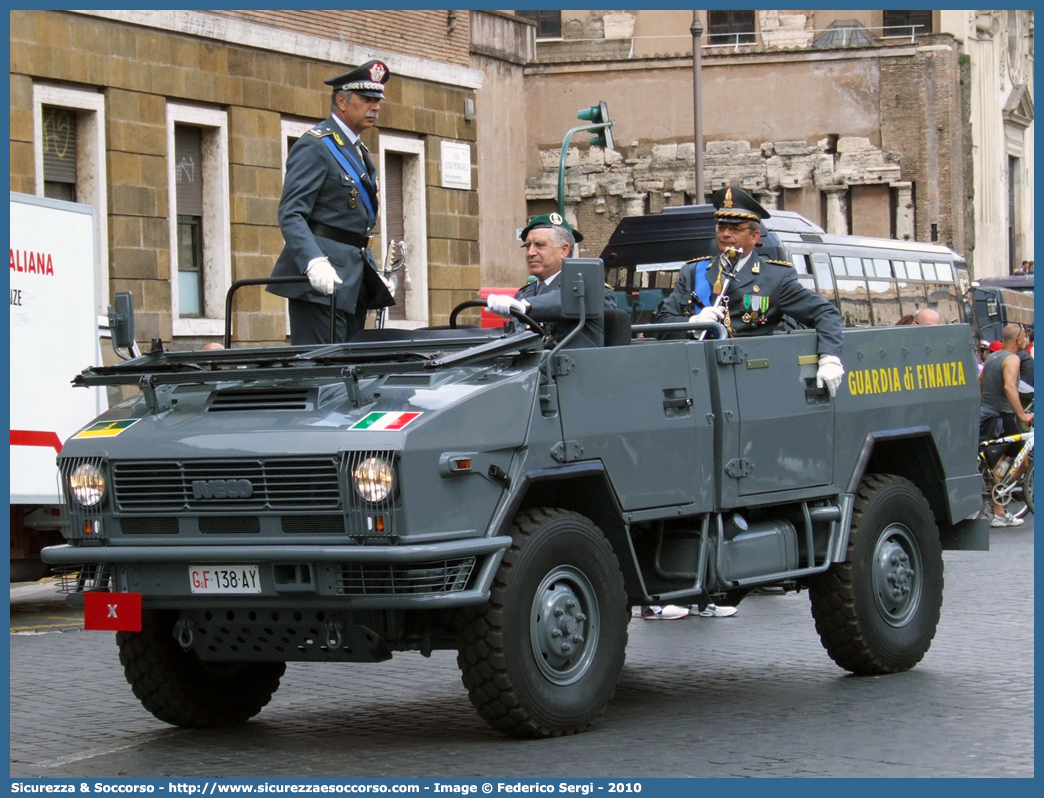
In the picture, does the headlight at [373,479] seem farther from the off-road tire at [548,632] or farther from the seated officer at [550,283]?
the seated officer at [550,283]

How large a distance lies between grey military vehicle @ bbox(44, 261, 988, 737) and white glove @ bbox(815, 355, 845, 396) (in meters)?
0.19

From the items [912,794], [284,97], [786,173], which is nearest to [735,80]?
[786,173]

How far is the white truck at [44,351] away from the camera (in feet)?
43.4

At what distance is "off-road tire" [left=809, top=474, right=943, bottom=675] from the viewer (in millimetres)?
9250

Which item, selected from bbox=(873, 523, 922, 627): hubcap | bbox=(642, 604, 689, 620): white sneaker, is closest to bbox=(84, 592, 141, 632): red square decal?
bbox=(873, 523, 922, 627): hubcap

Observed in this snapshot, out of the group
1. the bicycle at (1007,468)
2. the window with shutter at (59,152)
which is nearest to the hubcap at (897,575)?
the bicycle at (1007,468)

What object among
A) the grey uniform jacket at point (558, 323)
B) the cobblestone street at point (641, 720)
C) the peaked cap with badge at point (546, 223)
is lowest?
the cobblestone street at point (641, 720)

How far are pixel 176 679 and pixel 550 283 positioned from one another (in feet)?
8.24

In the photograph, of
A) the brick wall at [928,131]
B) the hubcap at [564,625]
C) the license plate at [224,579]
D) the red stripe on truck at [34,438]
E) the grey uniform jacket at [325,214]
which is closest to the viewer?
the license plate at [224,579]

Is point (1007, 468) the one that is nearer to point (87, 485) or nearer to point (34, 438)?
point (34, 438)

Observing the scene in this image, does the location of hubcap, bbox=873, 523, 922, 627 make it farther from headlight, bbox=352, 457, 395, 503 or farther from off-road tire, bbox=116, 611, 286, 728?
headlight, bbox=352, 457, 395, 503

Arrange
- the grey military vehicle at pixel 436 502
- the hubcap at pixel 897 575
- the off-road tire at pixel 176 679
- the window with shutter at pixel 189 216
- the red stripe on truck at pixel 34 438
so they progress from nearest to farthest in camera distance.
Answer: the grey military vehicle at pixel 436 502 < the off-road tire at pixel 176 679 < the hubcap at pixel 897 575 < the red stripe on truck at pixel 34 438 < the window with shutter at pixel 189 216

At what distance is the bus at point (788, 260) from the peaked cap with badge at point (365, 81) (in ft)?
58.8

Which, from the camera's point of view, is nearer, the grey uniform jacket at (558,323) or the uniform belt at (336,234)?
the grey uniform jacket at (558,323)
